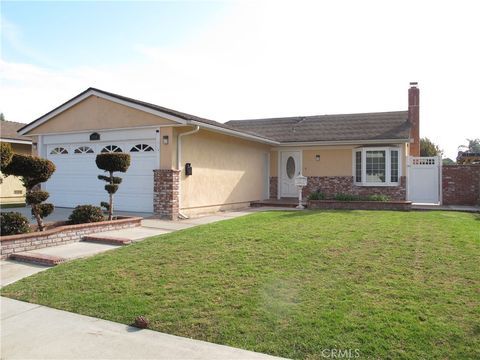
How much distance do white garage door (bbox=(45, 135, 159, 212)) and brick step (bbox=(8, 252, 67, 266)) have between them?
19.2 ft

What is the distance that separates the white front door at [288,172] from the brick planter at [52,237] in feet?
34.6

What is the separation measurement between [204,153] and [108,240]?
612cm

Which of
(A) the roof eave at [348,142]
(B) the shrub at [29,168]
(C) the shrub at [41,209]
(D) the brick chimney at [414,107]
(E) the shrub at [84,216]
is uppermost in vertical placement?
(D) the brick chimney at [414,107]

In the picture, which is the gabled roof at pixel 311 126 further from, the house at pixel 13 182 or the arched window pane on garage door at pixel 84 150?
the house at pixel 13 182

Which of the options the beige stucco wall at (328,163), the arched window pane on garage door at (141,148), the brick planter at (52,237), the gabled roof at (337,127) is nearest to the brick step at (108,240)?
the brick planter at (52,237)

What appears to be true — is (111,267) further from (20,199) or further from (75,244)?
(20,199)

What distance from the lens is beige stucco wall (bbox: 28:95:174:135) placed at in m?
13.1

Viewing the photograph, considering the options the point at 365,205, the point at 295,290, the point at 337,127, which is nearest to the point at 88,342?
the point at 295,290

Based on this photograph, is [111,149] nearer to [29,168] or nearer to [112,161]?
[112,161]

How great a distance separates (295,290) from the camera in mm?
5109

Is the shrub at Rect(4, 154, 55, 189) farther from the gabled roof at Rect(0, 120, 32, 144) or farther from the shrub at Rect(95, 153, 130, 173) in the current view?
the gabled roof at Rect(0, 120, 32, 144)

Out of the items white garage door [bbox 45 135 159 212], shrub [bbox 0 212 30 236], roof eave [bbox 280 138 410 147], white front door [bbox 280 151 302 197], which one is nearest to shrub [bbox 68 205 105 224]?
shrub [bbox 0 212 30 236]

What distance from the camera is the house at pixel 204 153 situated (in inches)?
501

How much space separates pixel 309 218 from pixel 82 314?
24.0 feet
